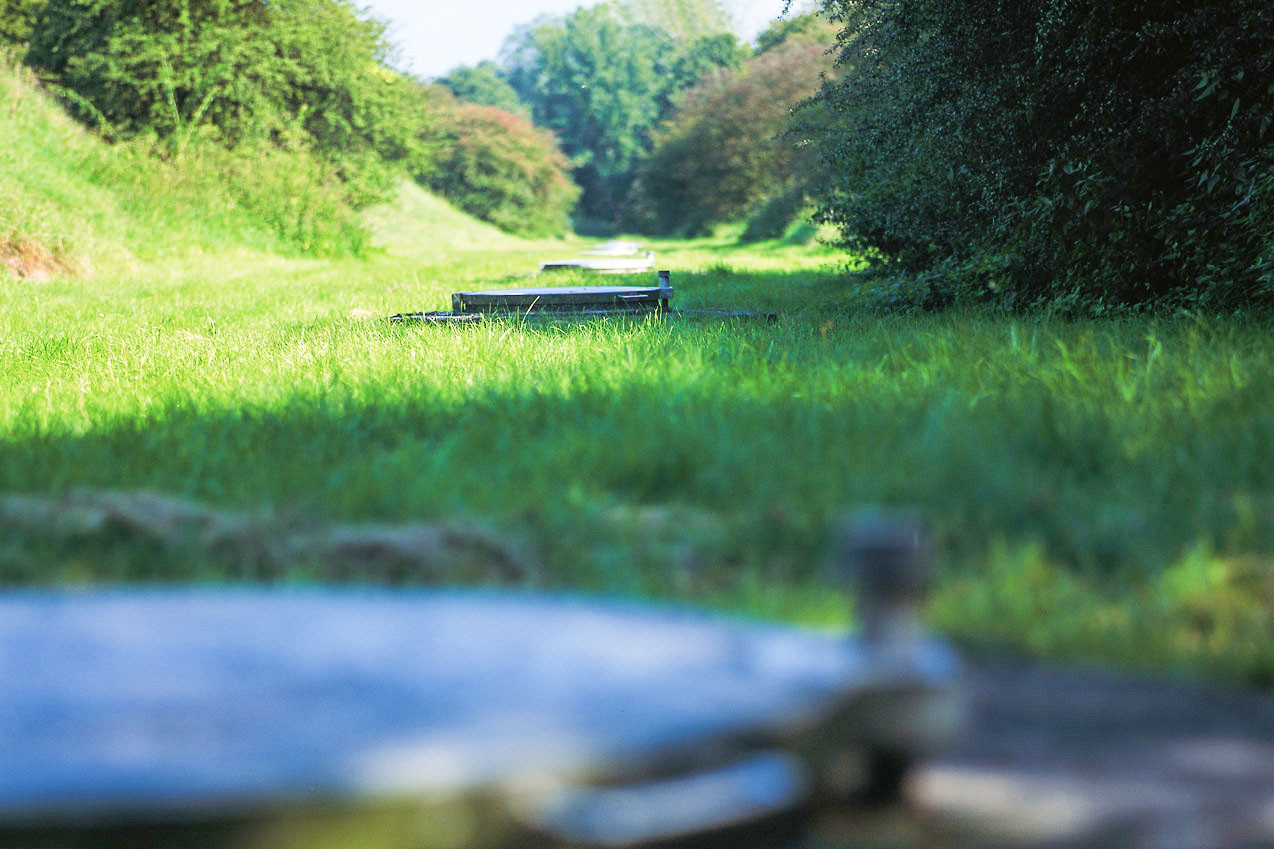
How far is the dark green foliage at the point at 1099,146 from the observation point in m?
5.38

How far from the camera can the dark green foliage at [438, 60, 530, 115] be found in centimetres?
8941

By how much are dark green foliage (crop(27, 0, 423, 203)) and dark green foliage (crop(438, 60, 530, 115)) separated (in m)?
66.5

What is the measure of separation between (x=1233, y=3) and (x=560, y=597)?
5551 mm

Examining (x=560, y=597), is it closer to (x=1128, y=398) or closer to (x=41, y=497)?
(x=41, y=497)

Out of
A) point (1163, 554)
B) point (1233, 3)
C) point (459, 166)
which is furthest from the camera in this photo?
point (459, 166)

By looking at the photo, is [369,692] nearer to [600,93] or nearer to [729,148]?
[729,148]

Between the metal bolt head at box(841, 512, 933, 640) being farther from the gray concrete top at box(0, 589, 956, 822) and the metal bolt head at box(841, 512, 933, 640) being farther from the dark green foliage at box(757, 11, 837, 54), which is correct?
the dark green foliage at box(757, 11, 837, 54)

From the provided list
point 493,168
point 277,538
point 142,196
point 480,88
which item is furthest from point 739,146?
point 480,88

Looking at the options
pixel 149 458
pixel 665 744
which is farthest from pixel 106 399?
pixel 665 744

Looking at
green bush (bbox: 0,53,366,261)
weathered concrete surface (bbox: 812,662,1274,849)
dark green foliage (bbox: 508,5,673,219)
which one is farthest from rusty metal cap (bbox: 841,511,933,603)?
dark green foliage (bbox: 508,5,673,219)

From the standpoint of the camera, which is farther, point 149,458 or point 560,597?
point 149,458

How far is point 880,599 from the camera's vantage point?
1095 mm

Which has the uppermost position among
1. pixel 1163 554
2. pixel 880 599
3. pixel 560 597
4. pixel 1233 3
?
pixel 1233 3

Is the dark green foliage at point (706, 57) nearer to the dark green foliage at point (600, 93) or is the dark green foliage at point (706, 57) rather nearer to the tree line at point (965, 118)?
the dark green foliage at point (600, 93)
